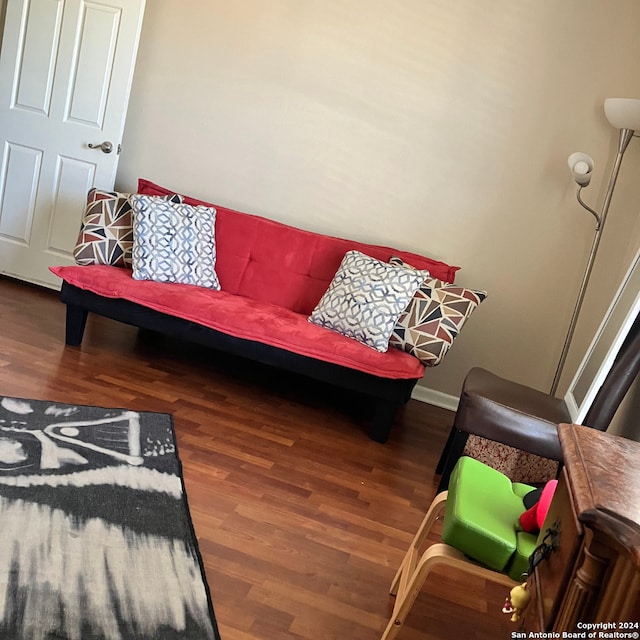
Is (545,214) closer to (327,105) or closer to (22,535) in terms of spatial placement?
(327,105)

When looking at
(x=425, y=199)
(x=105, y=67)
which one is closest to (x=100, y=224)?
(x=105, y=67)

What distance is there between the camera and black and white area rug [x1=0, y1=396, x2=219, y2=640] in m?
1.55

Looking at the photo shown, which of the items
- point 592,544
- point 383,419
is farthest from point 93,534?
point 383,419

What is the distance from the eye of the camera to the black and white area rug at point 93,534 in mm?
1548

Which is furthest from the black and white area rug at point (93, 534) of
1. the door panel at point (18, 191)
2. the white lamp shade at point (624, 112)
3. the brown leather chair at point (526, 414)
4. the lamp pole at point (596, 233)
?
the white lamp shade at point (624, 112)

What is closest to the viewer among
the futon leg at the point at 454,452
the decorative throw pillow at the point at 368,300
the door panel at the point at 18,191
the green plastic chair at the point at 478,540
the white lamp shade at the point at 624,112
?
the green plastic chair at the point at 478,540

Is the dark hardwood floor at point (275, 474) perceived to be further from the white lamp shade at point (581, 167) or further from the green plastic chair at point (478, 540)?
the white lamp shade at point (581, 167)

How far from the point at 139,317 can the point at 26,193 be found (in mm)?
1468

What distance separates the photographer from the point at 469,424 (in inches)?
104

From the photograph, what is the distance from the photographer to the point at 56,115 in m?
3.99

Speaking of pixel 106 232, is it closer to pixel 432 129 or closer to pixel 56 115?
pixel 56 115

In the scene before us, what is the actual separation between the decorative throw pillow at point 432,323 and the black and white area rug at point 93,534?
1286 mm

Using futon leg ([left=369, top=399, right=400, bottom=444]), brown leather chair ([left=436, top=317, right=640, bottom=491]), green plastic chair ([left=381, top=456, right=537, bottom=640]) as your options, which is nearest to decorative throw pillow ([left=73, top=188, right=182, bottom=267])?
futon leg ([left=369, top=399, right=400, bottom=444])

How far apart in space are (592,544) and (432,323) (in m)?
2.45
